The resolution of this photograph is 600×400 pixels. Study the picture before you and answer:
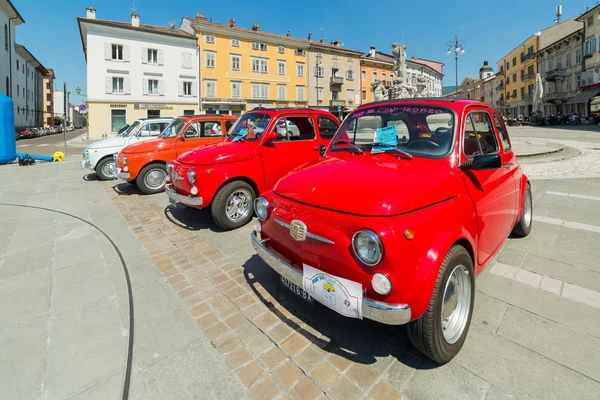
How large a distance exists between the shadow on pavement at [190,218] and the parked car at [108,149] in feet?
13.9

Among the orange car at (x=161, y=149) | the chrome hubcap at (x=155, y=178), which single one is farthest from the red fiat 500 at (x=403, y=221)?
the chrome hubcap at (x=155, y=178)

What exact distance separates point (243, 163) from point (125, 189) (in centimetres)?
523

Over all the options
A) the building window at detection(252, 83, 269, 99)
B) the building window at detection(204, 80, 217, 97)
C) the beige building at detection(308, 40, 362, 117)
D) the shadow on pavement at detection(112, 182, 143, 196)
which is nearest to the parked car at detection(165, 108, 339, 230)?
the shadow on pavement at detection(112, 182, 143, 196)

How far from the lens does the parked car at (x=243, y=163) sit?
495 cm

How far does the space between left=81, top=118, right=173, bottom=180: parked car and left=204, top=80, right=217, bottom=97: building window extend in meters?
31.5

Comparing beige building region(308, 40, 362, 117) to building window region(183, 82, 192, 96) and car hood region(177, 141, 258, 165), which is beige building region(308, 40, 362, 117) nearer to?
building window region(183, 82, 192, 96)

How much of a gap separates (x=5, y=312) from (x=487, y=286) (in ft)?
15.4

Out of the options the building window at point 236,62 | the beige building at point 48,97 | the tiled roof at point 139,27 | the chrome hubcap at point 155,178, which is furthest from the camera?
the beige building at point 48,97

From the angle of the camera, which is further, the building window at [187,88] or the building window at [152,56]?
the building window at [187,88]

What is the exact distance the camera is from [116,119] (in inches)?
1332

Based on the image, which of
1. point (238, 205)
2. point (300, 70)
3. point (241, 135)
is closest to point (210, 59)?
point (300, 70)

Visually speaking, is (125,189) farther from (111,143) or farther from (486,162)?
(486,162)

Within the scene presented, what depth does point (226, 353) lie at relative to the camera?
2.42 m

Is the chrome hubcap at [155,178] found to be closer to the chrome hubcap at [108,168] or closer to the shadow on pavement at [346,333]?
Answer: the chrome hubcap at [108,168]
